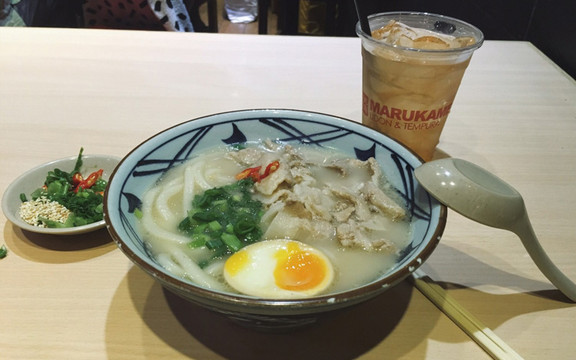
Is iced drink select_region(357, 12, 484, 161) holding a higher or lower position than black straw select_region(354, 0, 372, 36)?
lower

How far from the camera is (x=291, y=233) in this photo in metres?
1.05

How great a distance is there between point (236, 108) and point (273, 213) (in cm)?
82

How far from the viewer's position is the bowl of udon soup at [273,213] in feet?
2.69

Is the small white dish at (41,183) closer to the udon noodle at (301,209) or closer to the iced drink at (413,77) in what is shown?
the udon noodle at (301,209)

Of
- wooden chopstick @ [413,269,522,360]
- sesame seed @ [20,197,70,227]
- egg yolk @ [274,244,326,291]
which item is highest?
egg yolk @ [274,244,326,291]

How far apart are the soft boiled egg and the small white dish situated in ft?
1.35

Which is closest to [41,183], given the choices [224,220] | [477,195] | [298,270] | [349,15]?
[224,220]

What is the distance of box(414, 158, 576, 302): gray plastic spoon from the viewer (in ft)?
3.01

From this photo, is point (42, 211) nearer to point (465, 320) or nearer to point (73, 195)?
point (73, 195)

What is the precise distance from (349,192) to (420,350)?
0.43 metres

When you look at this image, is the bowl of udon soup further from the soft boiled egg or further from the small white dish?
the small white dish

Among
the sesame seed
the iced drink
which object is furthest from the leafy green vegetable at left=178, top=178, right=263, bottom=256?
the iced drink

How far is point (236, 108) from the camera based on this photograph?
1821 mm

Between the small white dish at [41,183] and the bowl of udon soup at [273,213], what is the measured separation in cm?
22
